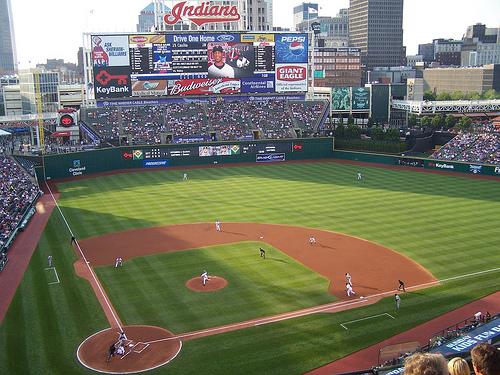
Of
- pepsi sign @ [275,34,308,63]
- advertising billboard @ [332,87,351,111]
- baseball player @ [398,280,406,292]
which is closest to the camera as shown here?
baseball player @ [398,280,406,292]

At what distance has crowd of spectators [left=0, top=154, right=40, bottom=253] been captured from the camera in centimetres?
4169

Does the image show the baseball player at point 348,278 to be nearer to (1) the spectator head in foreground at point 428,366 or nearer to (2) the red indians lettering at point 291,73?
(1) the spectator head in foreground at point 428,366

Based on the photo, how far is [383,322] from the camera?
2586 centimetres

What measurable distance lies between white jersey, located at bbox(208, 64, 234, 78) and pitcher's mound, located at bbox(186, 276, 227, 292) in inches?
2153

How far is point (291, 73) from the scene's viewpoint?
84.8 meters

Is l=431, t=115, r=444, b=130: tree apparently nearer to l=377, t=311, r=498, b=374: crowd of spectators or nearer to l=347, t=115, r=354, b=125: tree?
l=347, t=115, r=354, b=125: tree

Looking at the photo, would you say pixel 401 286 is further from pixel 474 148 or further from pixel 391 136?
pixel 391 136

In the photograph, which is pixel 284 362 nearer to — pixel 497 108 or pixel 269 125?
pixel 269 125

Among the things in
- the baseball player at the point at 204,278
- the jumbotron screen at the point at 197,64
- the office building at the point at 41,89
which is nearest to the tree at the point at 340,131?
the jumbotron screen at the point at 197,64

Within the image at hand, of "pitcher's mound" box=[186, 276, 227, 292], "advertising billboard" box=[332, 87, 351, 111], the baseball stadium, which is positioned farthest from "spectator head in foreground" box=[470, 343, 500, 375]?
"advertising billboard" box=[332, 87, 351, 111]

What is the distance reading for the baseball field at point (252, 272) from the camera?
23.9m

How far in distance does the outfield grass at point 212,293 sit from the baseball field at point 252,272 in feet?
0.35

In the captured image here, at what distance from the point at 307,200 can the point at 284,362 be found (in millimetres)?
31535

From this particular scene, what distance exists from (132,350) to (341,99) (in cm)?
7664
